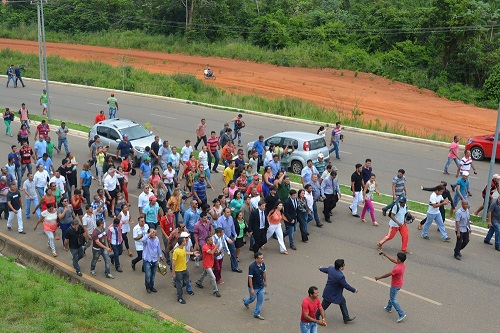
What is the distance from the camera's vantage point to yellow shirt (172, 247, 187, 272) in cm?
1297

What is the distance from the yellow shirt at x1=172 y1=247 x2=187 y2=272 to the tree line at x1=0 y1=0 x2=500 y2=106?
117 feet

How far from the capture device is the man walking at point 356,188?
60.5ft

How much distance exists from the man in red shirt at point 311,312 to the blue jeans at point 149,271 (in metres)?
4.00

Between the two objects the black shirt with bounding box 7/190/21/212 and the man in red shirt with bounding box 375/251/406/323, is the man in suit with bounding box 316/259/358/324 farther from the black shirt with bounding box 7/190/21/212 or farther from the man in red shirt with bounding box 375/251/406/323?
the black shirt with bounding box 7/190/21/212

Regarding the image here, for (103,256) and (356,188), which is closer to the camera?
(103,256)

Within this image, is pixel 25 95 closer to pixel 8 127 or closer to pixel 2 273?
pixel 8 127

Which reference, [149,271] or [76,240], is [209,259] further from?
[76,240]

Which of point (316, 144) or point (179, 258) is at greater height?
point (316, 144)

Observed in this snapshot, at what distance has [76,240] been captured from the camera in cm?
1423

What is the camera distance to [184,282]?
44.4 ft

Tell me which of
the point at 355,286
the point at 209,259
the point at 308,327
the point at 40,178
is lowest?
the point at 355,286

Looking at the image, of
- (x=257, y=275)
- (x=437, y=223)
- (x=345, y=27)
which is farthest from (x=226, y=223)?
(x=345, y=27)

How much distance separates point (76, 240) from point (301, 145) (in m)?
10.5

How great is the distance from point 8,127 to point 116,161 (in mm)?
7087
